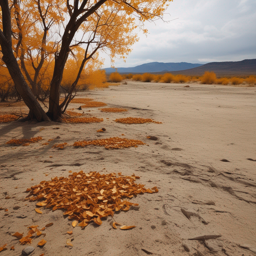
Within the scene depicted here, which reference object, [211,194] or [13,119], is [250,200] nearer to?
[211,194]

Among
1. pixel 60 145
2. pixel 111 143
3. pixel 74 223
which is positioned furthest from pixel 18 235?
pixel 111 143

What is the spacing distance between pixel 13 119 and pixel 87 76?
31.3ft

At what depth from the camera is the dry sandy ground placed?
1.54 m

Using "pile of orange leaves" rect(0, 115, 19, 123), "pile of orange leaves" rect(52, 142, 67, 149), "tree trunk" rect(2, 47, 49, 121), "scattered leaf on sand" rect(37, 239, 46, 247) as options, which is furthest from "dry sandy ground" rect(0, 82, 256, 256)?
"pile of orange leaves" rect(0, 115, 19, 123)

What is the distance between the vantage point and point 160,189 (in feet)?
7.85

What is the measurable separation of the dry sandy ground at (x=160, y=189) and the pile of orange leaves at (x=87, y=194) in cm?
9

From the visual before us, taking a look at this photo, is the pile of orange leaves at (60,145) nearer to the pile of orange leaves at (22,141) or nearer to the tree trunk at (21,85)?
the pile of orange leaves at (22,141)

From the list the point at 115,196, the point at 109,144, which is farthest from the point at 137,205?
the point at 109,144

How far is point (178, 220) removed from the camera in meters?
1.82

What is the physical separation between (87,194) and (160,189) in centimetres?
89

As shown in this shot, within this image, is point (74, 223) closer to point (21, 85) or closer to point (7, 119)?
point (21, 85)

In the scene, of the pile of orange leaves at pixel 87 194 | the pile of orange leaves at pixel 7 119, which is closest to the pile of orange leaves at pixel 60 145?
the pile of orange leaves at pixel 87 194

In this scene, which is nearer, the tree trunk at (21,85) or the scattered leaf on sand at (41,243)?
the scattered leaf on sand at (41,243)

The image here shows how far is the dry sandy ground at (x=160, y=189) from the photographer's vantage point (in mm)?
1542
